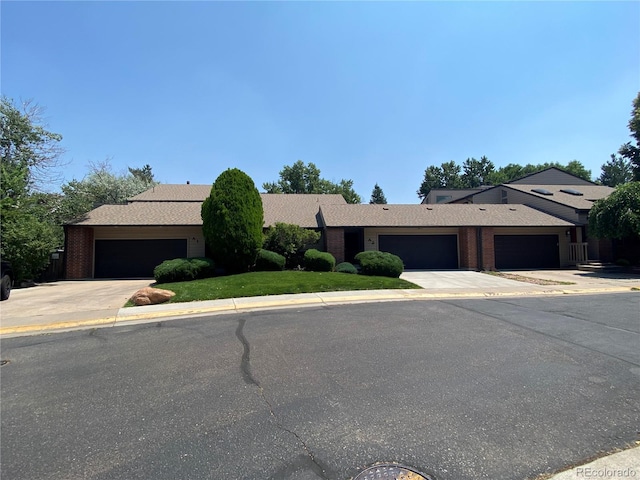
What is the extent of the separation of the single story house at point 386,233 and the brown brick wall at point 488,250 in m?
0.06

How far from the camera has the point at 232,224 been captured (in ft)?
52.8

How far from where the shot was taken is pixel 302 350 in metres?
5.86

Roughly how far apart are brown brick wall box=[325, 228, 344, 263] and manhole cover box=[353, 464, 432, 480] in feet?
58.0

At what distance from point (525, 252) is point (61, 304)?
24894mm

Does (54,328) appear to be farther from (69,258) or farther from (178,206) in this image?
(178,206)

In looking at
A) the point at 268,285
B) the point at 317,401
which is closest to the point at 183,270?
the point at 268,285

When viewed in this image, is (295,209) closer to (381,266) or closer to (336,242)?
(336,242)

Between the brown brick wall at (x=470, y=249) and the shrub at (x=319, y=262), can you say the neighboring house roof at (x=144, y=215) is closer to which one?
the shrub at (x=319, y=262)

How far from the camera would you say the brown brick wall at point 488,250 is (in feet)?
70.2

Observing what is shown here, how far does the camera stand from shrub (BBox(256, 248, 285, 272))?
1700cm

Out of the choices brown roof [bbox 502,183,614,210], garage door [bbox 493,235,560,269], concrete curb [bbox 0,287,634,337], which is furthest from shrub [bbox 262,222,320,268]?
brown roof [bbox 502,183,614,210]

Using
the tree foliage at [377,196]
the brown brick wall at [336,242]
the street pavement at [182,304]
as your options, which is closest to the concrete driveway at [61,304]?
the street pavement at [182,304]

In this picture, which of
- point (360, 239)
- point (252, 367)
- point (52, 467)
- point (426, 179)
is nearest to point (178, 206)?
point (360, 239)

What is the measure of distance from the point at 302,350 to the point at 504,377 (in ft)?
9.88
